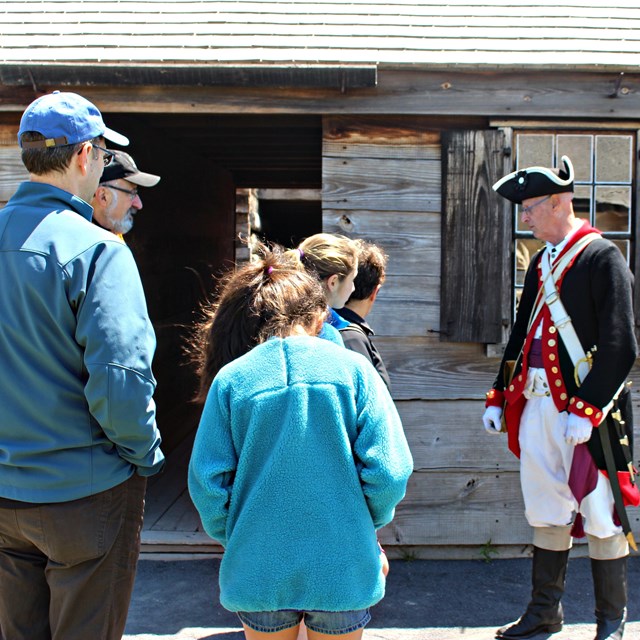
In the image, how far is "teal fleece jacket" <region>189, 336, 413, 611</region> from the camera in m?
1.97

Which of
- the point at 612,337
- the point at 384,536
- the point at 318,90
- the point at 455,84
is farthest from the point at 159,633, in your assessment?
the point at 455,84

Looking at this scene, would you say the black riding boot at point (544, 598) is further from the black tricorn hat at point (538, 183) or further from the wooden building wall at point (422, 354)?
the black tricorn hat at point (538, 183)

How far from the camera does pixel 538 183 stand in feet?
11.3

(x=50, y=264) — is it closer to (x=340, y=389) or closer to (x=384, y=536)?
(x=340, y=389)

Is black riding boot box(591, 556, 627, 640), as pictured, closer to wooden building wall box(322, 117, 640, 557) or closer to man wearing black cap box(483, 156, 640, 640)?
man wearing black cap box(483, 156, 640, 640)

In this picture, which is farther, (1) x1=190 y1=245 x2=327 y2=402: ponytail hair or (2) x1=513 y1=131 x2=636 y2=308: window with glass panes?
(2) x1=513 y1=131 x2=636 y2=308: window with glass panes

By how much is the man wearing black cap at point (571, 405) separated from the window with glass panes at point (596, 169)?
958 millimetres

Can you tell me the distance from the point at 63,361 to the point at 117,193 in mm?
1652

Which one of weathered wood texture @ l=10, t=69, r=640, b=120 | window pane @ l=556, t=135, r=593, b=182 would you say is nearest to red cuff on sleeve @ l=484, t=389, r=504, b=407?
window pane @ l=556, t=135, r=593, b=182

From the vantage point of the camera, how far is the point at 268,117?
504cm

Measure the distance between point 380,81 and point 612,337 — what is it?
1.98m

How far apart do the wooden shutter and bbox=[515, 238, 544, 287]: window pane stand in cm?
12

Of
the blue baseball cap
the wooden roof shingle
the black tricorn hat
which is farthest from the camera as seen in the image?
the wooden roof shingle

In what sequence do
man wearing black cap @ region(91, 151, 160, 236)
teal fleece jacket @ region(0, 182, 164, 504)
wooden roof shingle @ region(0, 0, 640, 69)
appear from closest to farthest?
teal fleece jacket @ region(0, 182, 164, 504) < man wearing black cap @ region(91, 151, 160, 236) < wooden roof shingle @ region(0, 0, 640, 69)
